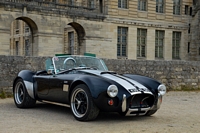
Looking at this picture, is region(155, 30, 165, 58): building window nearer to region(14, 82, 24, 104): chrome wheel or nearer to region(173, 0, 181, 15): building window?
region(173, 0, 181, 15): building window

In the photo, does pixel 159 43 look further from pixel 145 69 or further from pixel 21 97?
pixel 21 97

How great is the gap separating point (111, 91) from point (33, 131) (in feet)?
5.45

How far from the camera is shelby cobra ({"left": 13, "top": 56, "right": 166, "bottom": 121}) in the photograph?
6.95m

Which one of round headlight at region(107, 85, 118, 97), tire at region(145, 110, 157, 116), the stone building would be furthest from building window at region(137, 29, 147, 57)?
round headlight at region(107, 85, 118, 97)

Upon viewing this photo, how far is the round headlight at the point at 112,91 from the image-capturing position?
271 inches

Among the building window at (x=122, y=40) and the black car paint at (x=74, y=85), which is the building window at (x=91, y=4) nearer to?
the building window at (x=122, y=40)

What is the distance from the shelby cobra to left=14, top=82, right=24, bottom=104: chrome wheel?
0.25 m

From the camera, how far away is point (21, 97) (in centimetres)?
930

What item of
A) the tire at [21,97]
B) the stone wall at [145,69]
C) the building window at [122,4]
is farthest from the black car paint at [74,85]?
the building window at [122,4]

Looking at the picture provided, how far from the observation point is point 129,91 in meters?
7.03

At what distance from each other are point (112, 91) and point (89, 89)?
456 millimetres

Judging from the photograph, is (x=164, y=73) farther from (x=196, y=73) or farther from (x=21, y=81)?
(x=21, y=81)

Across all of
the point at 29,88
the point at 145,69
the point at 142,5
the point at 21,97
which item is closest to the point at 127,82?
the point at 29,88

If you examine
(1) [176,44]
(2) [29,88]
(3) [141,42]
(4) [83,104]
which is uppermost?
(3) [141,42]
